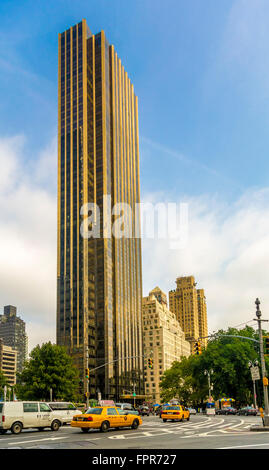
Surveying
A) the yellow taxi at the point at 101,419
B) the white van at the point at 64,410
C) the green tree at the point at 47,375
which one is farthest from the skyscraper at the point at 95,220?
the yellow taxi at the point at 101,419

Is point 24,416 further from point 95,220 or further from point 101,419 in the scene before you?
point 95,220

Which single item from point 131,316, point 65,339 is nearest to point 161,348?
point 131,316

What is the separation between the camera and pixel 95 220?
136 metres

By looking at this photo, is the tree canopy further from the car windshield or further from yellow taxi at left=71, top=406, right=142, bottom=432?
the car windshield

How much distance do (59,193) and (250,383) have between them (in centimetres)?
7699

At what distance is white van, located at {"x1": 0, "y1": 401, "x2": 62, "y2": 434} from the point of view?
26016 millimetres

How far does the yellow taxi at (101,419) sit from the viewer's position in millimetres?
26306

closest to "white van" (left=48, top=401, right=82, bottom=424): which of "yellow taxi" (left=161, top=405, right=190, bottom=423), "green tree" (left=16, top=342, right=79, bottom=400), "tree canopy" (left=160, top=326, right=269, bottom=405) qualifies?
"yellow taxi" (left=161, top=405, right=190, bottom=423)

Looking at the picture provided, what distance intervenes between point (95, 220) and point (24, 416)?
110538 millimetres

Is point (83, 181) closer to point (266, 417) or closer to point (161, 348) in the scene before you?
point (161, 348)

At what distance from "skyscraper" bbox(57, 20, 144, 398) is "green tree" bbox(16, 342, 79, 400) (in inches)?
1865

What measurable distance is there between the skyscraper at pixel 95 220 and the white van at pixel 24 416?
90544 millimetres

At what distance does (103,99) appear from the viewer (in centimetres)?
14550
